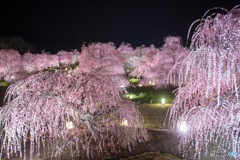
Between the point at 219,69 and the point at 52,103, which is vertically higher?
the point at 219,69

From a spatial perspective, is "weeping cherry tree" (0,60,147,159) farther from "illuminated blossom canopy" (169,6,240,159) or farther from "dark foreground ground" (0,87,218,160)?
"illuminated blossom canopy" (169,6,240,159)

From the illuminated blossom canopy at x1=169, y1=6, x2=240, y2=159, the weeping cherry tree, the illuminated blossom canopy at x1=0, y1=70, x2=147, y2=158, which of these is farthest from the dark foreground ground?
the illuminated blossom canopy at x1=169, y1=6, x2=240, y2=159

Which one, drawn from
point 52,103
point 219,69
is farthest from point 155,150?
point 219,69

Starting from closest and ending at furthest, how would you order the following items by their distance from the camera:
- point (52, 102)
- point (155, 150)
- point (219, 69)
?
point (219, 69), point (52, 102), point (155, 150)

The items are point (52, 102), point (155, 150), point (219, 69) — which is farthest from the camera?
point (155, 150)

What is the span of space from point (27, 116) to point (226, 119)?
14.2 feet

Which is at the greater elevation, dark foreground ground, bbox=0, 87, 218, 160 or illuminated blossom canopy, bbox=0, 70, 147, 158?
illuminated blossom canopy, bbox=0, 70, 147, 158

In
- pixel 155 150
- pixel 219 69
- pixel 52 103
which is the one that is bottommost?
pixel 155 150

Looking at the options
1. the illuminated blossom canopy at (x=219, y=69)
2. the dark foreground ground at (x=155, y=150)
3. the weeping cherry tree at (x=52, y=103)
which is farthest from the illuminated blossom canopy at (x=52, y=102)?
the illuminated blossom canopy at (x=219, y=69)

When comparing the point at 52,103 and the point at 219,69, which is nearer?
the point at 219,69

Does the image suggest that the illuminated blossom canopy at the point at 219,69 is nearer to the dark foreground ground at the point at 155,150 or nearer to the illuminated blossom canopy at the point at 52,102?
the dark foreground ground at the point at 155,150

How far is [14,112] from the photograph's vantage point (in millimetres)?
4000

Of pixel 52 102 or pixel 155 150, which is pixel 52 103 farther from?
pixel 155 150

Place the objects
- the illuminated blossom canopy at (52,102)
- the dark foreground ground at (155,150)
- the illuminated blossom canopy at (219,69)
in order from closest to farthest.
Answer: the illuminated blossom canopy at (219,69)
the illuminated blossom canopy at (52,102)
the dark foreground ground at (155,150)
